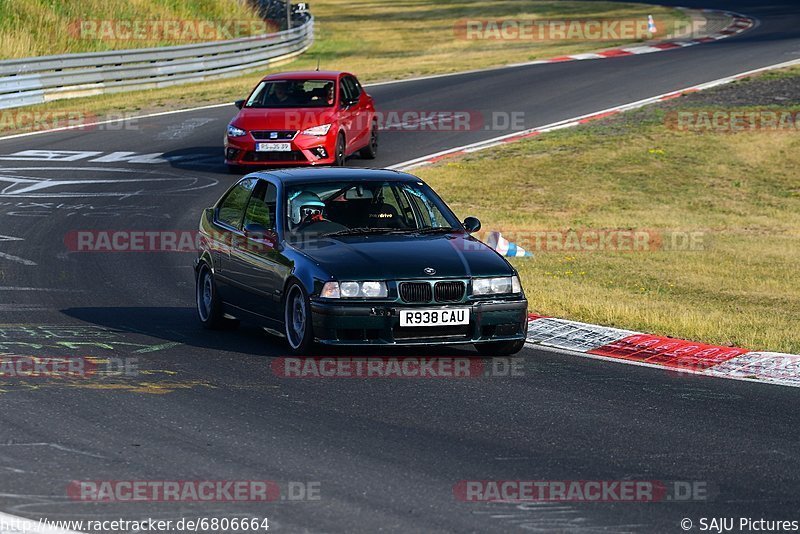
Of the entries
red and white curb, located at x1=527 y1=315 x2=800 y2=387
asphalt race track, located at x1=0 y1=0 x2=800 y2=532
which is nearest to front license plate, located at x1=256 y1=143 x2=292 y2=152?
asphalt race track, located at x1=0 y1=0 x2=800 y2=532

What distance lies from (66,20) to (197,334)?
95.4ft

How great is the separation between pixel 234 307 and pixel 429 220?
5.98 ft

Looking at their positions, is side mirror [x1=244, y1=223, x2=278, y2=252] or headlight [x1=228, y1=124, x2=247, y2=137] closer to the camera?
side mirror [x1=244, y1=223, x2=278, y2=252]

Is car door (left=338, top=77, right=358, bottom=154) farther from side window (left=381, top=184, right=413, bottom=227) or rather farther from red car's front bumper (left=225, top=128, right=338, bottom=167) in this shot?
side window (left=381, top=184, right=413, bottom=227)

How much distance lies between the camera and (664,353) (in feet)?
35.6

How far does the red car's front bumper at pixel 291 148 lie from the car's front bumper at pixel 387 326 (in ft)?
40.3

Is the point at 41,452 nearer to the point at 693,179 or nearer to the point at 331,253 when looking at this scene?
the point at 331,253

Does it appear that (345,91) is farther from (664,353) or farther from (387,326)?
(387,326)

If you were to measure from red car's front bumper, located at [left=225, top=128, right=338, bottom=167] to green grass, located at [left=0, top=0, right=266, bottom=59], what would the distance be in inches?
594

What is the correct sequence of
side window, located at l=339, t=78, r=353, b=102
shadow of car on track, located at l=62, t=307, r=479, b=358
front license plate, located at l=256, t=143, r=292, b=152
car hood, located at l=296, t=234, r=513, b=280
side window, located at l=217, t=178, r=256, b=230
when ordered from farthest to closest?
side window, located at l=339, t=78, r=353, b=102, front license plate, located at l=256, t=143, r=292, b=152, side window, located at l=217, t=178, r=256, b=230, shadow of car on track, located at l=62, t=307, r=479, b=358, car hood, located at l=296, t=234, r=513, b=280

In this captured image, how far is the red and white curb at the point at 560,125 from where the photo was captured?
24.3m

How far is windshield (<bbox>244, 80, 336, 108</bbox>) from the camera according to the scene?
74.8 ft

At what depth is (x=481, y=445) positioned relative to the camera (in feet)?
25.3

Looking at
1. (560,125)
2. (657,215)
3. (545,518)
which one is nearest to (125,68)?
(560,125)
